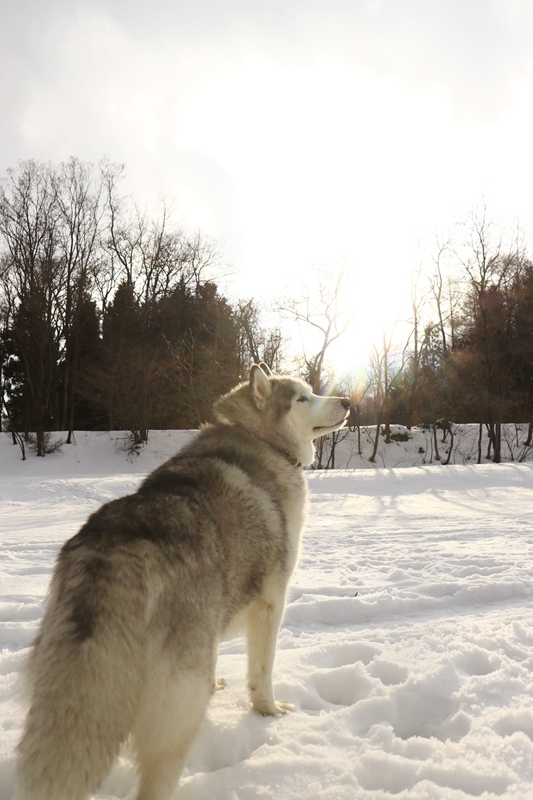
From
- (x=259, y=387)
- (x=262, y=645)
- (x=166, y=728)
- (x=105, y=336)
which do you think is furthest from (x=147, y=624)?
(x=105, y=336)

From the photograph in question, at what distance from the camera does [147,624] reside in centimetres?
181

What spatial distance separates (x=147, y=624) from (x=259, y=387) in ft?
6.82

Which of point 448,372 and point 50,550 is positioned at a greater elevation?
point 448,372

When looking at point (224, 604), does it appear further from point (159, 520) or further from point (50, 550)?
point (50, 550)

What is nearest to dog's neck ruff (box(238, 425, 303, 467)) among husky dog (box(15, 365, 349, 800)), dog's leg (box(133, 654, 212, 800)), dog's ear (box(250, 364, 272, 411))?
dog's ear (box(250, 364, 272, 411))

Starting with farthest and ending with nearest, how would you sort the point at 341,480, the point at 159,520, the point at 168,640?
the point at 341,480, the point at 159,520, the point at 168,640

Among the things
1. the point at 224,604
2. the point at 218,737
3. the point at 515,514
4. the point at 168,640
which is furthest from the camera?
the point at 515,514

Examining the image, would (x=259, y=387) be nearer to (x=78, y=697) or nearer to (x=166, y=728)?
(x=166, y=728)

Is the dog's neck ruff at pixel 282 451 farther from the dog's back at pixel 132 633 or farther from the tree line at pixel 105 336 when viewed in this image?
the tree line at pixel 105 336

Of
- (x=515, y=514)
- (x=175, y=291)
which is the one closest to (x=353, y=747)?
(x=515, y=514)

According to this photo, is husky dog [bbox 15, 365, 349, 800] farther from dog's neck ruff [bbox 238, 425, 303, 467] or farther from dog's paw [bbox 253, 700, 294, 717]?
dog's neck ruff [bbox 238, 425, 303, 467]

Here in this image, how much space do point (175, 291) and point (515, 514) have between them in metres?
28.0

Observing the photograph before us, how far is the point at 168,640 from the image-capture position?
188cm

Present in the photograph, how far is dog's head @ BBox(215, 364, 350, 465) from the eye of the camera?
142 inches
